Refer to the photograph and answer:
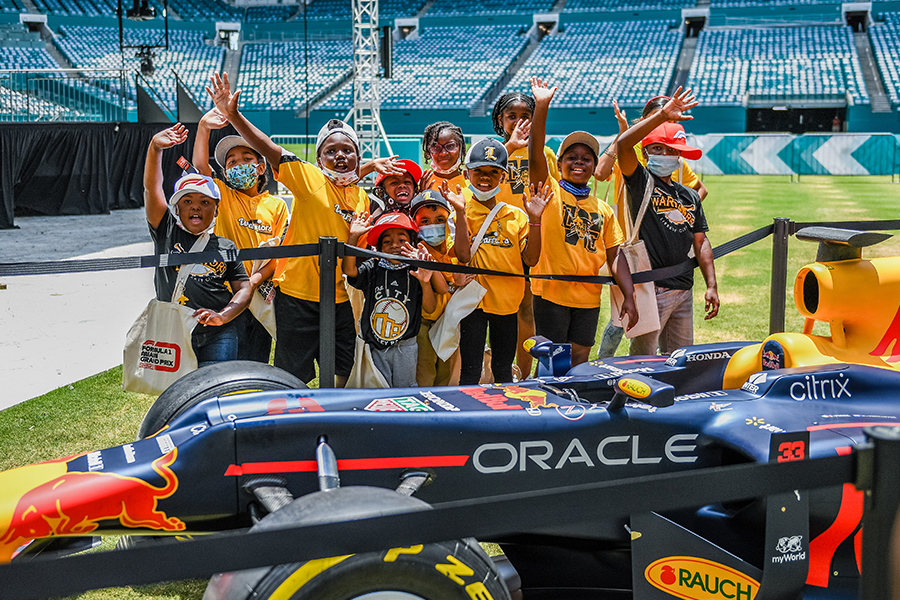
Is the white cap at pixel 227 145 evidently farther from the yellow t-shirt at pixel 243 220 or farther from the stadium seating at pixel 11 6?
the stadium seating at pixel 11 6

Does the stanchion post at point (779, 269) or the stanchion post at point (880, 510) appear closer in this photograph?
the stanchion post at point (880, 510)

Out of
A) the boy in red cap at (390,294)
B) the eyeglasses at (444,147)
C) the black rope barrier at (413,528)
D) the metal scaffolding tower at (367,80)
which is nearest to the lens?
the black rope barrier at (413,528)

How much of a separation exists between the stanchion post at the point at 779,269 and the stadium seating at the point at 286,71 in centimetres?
3700

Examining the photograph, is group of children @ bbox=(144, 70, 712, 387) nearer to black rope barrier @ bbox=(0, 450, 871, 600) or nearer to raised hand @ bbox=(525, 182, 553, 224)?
raised hand @ bbox=(525, 182, 553, 224)

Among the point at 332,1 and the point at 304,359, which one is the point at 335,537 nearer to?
the point at 304,359

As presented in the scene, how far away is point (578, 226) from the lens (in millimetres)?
4855

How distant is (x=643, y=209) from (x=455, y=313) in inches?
49.9

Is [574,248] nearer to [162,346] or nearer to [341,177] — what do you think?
[341,177]

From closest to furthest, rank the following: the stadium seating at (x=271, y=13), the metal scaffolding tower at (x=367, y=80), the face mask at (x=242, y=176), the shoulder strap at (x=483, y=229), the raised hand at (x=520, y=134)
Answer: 1. the shoulder strap at (x=483, y=229)
2. the face mask at (x=242, y=176)
3. the raised hand at (x=520, y=134)
4. the metal scaffolding tower at (x=367, y=80)
5. the stadium seating at (x=271, y=13)

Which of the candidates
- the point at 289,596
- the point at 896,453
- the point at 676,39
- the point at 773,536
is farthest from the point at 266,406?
the point at 676,39

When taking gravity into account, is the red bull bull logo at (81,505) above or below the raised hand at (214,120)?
below

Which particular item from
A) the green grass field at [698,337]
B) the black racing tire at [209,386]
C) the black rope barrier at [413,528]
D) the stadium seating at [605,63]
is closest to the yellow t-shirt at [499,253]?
the black racing tire at [209,386]

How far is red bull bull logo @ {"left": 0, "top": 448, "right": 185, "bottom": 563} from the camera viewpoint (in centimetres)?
246

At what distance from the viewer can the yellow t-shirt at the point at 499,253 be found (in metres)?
4.74
